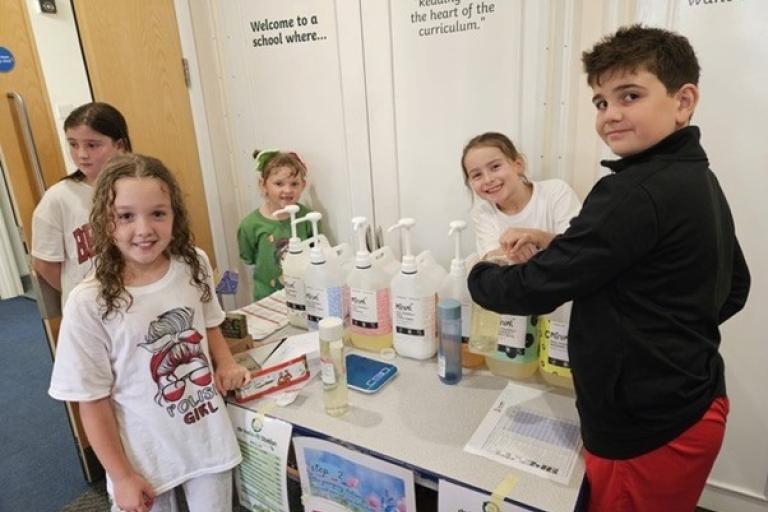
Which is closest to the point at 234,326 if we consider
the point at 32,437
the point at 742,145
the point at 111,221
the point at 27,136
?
the point at 111,221

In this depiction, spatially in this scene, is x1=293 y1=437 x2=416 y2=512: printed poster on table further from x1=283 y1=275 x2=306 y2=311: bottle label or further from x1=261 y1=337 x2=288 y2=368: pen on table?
x1=283 y1=275 x2=306 y2=311: bottle label

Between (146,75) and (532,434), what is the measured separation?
1874 mm

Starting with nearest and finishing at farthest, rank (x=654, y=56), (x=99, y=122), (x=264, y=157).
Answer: (x=654, y=56) → (x=99, y=122) → (x=264, y=157)

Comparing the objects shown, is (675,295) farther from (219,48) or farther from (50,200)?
(219,48)

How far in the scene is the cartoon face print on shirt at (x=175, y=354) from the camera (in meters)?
1.04

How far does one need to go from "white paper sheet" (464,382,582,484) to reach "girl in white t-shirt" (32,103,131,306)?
1.24 meters

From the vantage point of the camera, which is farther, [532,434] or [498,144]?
[498,144]

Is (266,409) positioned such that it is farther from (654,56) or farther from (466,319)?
(654,56)

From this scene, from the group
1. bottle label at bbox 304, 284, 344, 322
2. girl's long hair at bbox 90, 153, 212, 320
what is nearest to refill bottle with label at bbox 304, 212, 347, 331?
bottle label at bbox 304, 284, 344, 322

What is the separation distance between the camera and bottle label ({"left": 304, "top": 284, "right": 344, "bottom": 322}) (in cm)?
140

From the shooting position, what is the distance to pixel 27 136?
163 cm

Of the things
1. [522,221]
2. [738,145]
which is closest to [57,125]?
[522,221]

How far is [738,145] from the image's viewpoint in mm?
1323

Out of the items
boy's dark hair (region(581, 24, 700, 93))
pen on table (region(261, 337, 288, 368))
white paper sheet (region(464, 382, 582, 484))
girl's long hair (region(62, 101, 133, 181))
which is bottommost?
white paper sheet (region(464, 382, 582, 484))
